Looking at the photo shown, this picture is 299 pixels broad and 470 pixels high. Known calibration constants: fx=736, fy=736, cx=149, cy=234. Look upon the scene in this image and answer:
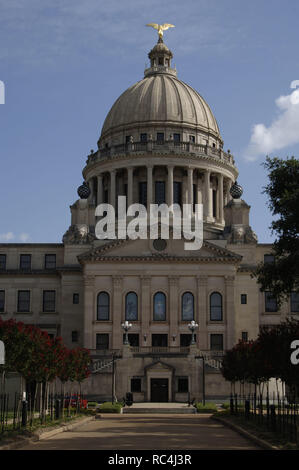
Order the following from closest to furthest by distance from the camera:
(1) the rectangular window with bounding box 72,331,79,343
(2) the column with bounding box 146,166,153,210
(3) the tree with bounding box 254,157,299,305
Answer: (3) the tree with bounding box 254,157,299,305, (1) the rectangular window with bounding box 72,331,79,343, (2) the column with bounding box 146,166,153,210

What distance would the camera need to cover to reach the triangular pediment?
7919cm

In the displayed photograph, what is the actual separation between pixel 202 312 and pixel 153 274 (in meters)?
6.64

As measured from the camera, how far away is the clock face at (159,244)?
80000 mm

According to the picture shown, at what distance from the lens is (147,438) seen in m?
31.1

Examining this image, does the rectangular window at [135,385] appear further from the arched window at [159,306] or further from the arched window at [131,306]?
the arched window at [159,306]

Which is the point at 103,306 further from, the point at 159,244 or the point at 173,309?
the point at 159,244

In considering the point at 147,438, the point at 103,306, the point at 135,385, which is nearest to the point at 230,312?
the point at 103,306

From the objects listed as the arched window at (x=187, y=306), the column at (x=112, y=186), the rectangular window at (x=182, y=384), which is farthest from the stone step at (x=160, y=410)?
the column at (x=112, y=186)

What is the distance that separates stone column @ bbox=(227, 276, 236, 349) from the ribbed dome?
30.5 meters

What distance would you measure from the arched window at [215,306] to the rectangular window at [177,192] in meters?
21.6

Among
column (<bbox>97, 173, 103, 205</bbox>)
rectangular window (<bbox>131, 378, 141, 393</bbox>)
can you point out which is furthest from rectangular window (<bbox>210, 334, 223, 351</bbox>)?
column (<bbox>97, 173, 103, 205</bbox>)

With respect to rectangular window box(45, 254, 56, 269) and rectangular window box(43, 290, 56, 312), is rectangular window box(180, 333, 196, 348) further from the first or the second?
rectangular window box(45, 254, 56, 269)

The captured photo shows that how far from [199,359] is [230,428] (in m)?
30.3
